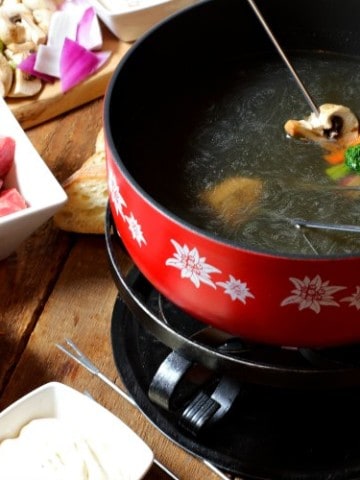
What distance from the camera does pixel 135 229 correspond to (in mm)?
1030

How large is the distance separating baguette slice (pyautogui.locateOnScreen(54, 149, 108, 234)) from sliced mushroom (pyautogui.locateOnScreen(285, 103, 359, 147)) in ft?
1.48

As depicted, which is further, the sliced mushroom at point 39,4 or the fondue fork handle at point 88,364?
the sliced mushroom at point 39,4

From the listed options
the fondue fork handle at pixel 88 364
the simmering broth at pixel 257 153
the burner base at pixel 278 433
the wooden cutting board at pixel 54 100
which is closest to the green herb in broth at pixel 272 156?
the simmering broth at pixel 257 153

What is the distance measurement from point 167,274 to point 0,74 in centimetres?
97

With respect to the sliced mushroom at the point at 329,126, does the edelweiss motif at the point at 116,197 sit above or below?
above

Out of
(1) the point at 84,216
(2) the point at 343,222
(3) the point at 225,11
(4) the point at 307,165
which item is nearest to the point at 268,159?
(4) the point at 307,165

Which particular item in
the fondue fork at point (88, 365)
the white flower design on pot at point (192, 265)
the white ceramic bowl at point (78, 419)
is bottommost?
the fondue fork at point (88, 365)

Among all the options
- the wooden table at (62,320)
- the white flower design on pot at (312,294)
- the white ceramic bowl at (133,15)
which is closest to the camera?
the white flower design on pot at (312,294)

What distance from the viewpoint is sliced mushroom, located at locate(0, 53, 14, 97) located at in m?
1.79

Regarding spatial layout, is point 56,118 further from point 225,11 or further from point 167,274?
point 167,274

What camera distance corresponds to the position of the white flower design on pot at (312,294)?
917 millimetres

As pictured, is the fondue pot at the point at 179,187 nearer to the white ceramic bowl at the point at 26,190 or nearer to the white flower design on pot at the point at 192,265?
the white flower design on pot at the point at 192,265

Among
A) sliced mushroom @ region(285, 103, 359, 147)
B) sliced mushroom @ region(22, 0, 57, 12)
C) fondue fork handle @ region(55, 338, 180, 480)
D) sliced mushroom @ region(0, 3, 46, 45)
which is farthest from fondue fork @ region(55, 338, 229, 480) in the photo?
sliced mushroom @ region(22, 0, 57, 12)

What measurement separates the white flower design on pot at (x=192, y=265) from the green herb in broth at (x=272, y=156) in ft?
0.26
